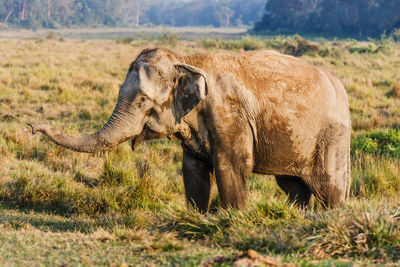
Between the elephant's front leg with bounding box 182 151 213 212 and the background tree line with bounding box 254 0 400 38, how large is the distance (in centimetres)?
7128

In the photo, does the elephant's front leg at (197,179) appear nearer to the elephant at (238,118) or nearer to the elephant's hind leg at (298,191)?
the elephant at (238,118)

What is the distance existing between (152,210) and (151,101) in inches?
83.0

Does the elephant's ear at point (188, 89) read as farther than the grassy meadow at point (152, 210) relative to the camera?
Yes

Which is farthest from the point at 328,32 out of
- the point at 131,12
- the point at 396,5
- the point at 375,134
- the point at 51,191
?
the point at 131,12

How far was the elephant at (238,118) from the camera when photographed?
15.5 ft

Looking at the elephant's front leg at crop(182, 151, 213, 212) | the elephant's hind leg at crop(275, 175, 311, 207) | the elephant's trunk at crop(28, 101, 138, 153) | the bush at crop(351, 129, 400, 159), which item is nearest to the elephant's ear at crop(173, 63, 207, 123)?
the elephant's trunk at crop(28, 101, 138, 153)

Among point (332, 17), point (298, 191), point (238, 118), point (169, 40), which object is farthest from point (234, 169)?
point (332, 17)

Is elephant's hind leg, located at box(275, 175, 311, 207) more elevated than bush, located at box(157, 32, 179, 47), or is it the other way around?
bush, located at box(157, 32, 179, 47)

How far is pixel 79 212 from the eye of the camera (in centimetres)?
624

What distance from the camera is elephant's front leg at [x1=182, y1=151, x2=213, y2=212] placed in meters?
5.35

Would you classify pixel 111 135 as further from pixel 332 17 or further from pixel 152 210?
pixel 332 17

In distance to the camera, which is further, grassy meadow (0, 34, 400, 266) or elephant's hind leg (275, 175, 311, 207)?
elephant's hind leg (275, 175, 311, 207)

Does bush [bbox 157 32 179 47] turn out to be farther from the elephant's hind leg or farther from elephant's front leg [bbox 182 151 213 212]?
elephant's front leg [bbox 182 151 213 212]

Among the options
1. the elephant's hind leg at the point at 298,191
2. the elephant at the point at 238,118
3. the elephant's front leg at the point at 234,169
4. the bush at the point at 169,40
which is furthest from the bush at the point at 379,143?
the bush at the point at 169,40
